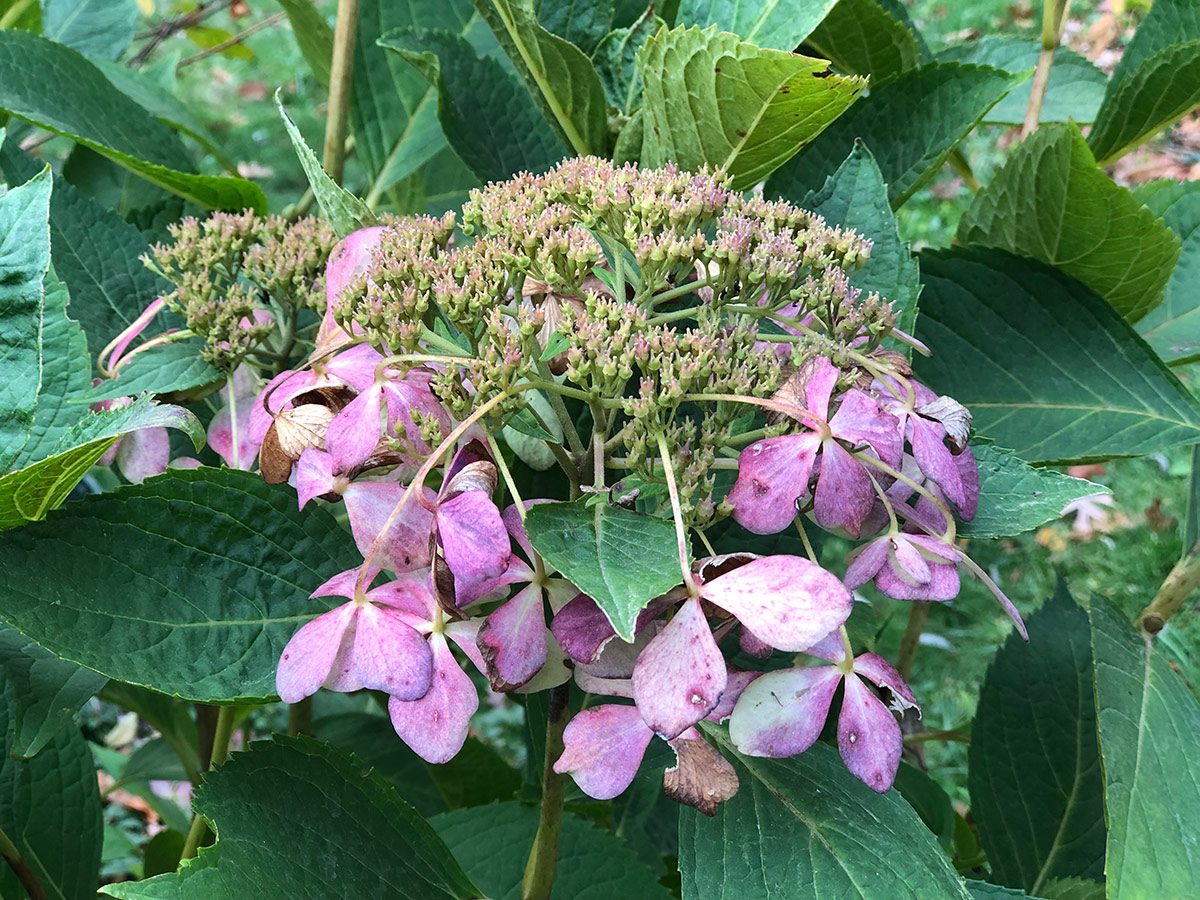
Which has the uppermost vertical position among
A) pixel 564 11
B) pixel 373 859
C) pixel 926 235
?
pixel 564 11

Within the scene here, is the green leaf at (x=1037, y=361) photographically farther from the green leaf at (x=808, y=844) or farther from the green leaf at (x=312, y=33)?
the green leaf at (x=312, y=33)

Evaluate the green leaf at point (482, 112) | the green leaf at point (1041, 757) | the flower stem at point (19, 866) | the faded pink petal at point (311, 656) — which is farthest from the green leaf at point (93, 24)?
the green leaf at point (1041, 757)

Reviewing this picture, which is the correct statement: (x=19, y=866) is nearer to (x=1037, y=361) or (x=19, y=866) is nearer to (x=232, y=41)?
(x=1037, y=361)

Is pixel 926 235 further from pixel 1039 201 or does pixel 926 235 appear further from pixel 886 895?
pixel 886 895

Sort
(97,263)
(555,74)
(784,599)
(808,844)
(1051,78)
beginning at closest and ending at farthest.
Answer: (784,599) < (808,844) < (555,74) < (97,263) < (1051,78)

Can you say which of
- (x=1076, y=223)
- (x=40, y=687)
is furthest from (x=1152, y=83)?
(x=40, y=687)

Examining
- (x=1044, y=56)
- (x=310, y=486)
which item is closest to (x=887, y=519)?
(x=310, y=486)
